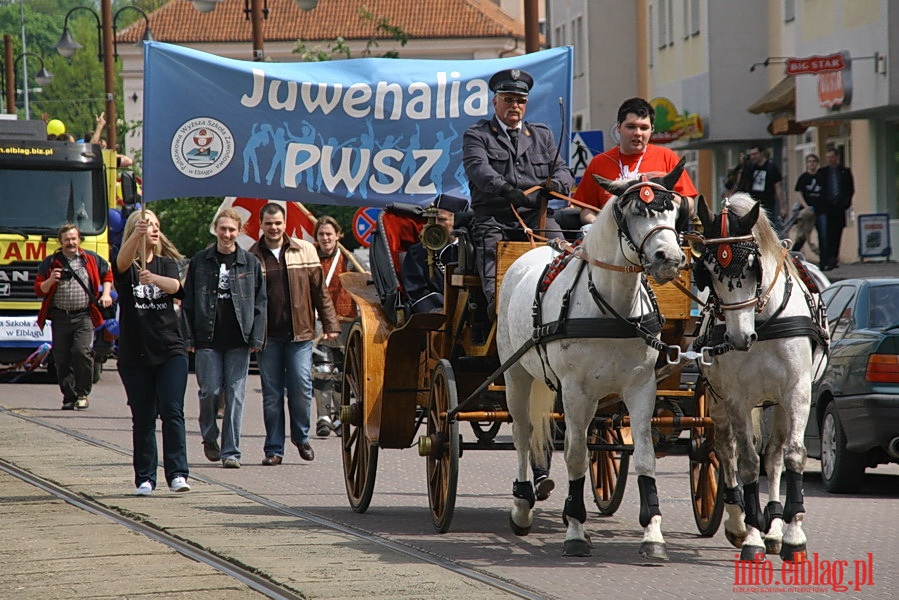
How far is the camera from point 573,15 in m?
57.4

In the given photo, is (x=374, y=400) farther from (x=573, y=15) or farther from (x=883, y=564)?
(x=573, y=15)

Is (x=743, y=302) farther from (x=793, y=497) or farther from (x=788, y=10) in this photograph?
(x=788, y=10)

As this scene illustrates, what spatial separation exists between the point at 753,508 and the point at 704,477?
1.08 meters

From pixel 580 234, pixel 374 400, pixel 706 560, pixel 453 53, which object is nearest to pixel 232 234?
pixel 374 400

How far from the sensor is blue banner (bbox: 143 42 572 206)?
12.7m

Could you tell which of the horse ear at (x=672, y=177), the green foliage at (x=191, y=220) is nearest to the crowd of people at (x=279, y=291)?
the horse ear at (x=672, y=177)

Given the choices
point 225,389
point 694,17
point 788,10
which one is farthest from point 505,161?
point 694,17

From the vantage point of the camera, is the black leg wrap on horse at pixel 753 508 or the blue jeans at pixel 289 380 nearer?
the black leg wrap on horse at pixel 753 508

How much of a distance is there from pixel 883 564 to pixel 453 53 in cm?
7355

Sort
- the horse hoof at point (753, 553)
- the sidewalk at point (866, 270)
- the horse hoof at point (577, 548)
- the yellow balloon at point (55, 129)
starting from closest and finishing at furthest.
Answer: the horse hoof at point (753, 553), the horse hoof at point (577, 548), the sidewalk at point (866, 270), the yellow balloon at point (55, 129)

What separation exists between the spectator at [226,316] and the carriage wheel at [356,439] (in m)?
1.97

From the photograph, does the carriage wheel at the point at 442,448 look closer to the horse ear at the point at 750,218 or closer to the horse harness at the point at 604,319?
the horse harness at the point at 604,319

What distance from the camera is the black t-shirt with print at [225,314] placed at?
532 inches

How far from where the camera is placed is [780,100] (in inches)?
1409
